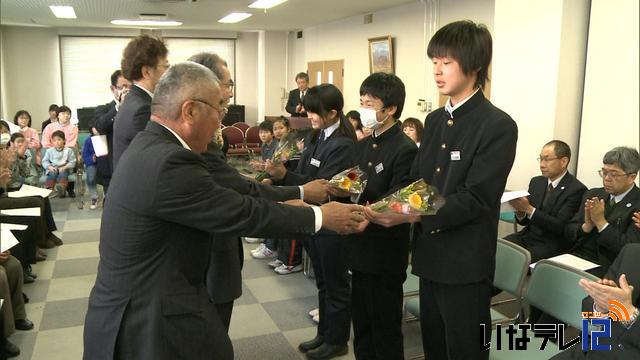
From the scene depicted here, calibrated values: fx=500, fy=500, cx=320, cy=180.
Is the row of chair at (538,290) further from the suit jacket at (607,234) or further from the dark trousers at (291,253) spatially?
the dark trousers at (291,253)

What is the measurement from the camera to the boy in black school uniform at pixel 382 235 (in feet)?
8.34

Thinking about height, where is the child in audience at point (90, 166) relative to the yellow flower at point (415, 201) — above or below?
below

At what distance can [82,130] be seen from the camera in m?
11.5

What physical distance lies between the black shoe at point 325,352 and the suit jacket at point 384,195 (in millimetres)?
863

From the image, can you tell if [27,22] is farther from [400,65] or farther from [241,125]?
[400,65]

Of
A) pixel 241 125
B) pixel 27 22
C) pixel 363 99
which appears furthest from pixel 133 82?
pixel 27 22

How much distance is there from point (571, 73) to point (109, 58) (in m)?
12.4

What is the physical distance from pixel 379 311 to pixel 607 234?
71.3 inches

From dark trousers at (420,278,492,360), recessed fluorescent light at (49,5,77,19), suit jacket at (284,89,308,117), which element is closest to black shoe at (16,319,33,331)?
dark trousers at (420,278,492,360)

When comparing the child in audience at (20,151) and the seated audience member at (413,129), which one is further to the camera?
the child in audience at (20,151)

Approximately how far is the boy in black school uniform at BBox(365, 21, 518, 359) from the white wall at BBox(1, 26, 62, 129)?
13.3 m

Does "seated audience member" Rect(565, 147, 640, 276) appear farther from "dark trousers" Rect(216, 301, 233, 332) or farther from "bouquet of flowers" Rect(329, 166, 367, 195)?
"dark trousers" Rect(216, 301, 233, 332)

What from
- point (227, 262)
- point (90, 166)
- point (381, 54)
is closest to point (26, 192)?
point (90, 166)

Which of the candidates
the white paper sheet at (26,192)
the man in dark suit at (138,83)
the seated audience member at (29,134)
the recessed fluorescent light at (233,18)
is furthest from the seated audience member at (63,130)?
the man in dark suit at (138,83)
